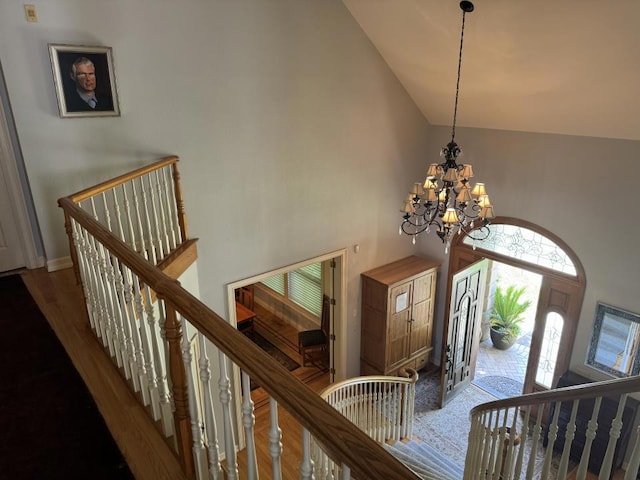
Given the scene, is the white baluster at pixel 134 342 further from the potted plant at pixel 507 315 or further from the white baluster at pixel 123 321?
the potted plant at pixel 507 315

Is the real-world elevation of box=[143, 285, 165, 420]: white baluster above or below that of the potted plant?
→ above

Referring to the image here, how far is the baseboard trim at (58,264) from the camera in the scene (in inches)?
157

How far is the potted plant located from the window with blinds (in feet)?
11.6

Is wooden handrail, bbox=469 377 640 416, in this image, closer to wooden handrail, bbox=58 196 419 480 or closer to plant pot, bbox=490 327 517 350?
wooden handrail, bbox=58 196 419 480

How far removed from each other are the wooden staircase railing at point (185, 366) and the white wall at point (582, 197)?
4886mm

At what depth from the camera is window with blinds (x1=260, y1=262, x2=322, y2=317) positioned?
7742mm

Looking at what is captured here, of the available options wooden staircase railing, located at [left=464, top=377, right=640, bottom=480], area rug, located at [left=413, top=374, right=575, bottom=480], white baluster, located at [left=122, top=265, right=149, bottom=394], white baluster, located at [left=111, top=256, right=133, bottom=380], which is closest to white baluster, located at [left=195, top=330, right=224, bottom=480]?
white baluster, located at [left=122, top=265, right=149, bottom=394]

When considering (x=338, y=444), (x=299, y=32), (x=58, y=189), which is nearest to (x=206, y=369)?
(x=338, y=444)

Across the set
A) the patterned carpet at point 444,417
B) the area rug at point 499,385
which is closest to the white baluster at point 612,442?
the patterned carpet at point 444,417

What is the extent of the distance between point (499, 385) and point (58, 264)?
661cm

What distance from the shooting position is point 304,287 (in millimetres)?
8055

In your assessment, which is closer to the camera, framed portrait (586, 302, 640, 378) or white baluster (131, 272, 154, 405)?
white baluster (131, 272, 154, 405)

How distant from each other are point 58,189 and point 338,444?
12.5 ft

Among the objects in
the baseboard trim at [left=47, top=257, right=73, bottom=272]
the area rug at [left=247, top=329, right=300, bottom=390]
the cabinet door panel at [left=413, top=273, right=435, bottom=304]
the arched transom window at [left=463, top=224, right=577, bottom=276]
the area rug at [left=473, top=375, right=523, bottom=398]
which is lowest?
the area rug at [left=473, top=375, right=523, bottom=398]
